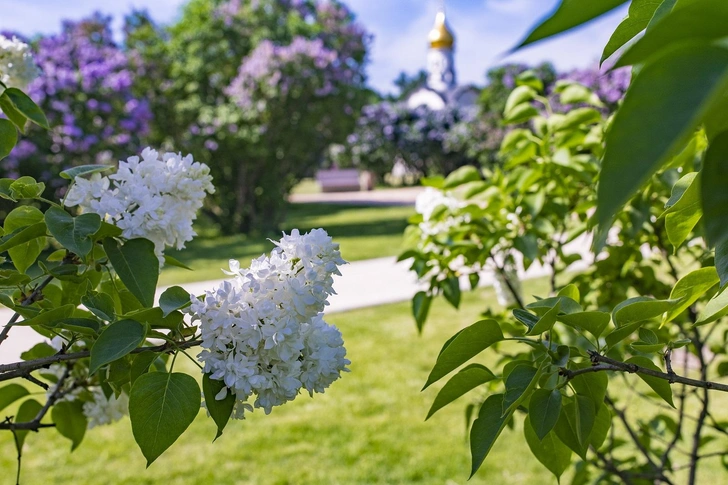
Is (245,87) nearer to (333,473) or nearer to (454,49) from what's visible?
(333,473)

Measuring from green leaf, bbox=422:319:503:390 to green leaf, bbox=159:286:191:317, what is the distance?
247 mm

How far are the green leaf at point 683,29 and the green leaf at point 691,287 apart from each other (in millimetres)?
389

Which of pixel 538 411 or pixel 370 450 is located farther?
pixel 370 450

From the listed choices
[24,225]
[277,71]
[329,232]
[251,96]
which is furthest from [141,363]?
[329,232]

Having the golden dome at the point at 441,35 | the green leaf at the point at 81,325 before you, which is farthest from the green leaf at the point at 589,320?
the golden dome at the point at 441,35

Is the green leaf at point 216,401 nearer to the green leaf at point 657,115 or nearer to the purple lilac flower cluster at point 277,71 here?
the green leaf at point 657,115

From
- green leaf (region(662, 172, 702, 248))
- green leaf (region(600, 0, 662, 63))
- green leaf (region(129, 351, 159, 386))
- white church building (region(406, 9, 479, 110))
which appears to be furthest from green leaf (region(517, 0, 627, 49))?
white church building (region(406, 9, 479, 110))

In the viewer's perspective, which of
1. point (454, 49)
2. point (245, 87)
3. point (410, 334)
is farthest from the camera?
point (454, 49)

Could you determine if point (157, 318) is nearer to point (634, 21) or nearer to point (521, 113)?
point (634, 21)

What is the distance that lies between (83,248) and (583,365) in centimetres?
51

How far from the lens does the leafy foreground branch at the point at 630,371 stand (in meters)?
0.59

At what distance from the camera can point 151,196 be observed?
849 millimetres

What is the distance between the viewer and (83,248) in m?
0.68

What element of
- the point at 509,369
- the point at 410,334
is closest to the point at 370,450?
the point at 410,334
